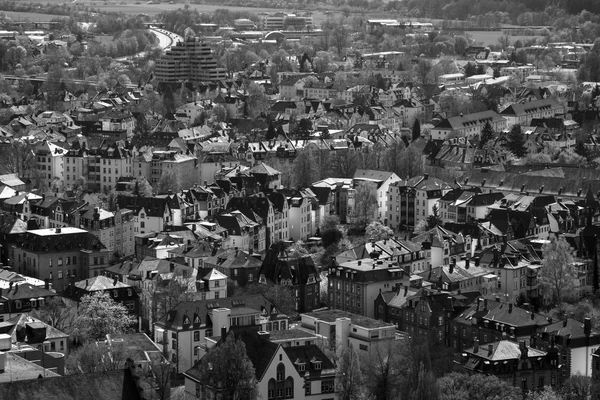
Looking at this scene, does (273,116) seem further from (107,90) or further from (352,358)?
(352,358)

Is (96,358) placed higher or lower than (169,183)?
higher

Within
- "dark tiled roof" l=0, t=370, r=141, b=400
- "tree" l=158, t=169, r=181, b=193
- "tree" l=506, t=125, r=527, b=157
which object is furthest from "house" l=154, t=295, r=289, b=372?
"tree" l=506, t=125, r=527, b=157

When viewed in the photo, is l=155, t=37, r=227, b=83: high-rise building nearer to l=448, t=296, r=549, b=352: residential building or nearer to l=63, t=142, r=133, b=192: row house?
l=63, t=142, r=133, b=192: row house

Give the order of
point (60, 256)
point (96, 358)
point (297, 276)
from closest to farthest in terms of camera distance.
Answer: point (96, 358) → point (297, 276) → point (60, 256)

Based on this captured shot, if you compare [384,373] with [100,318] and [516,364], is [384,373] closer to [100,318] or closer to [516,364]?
[516,364]

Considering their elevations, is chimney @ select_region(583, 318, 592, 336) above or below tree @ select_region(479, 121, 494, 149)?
above

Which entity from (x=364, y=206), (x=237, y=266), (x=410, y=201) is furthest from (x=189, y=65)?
(x=237, y=266)

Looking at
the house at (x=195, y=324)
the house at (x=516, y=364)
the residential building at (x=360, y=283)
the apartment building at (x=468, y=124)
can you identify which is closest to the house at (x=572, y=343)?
the house at (x=516, y=364)
